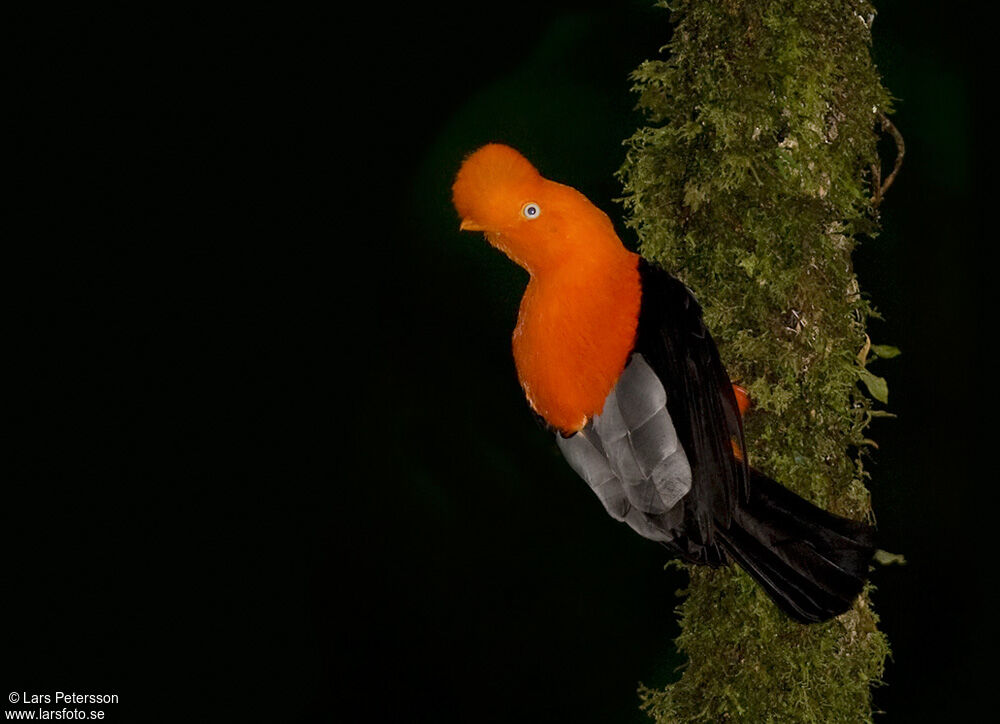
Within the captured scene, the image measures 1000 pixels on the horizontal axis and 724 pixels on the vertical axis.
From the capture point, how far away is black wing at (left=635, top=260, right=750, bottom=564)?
1.50m

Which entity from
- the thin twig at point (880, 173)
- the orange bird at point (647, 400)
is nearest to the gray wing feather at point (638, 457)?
the orange bird at point (647, 400)

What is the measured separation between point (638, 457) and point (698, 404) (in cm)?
15

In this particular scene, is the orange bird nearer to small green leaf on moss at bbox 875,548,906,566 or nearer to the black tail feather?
the black tail feather

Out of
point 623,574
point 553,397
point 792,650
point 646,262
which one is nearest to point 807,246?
point 646,262

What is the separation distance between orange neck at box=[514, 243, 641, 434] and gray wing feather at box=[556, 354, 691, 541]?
36 mm

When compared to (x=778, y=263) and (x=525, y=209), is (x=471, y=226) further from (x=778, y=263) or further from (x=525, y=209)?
(x=778, y=263)

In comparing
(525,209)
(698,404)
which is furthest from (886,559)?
(525,209)

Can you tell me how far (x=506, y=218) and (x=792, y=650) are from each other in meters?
0.94

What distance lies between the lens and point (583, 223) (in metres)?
1.60

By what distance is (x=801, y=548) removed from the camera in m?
1.51

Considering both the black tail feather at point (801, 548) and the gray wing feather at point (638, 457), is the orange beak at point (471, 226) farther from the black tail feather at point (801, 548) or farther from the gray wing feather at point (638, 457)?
the black tail feather at point (801, 548)

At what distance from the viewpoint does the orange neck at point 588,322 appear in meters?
1.59

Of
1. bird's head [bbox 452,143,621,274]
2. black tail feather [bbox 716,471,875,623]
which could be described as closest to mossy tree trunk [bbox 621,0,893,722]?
black tail feather [bbox 716,471,875,623]

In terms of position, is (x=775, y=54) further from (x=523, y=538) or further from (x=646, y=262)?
(x=523, y=538)
